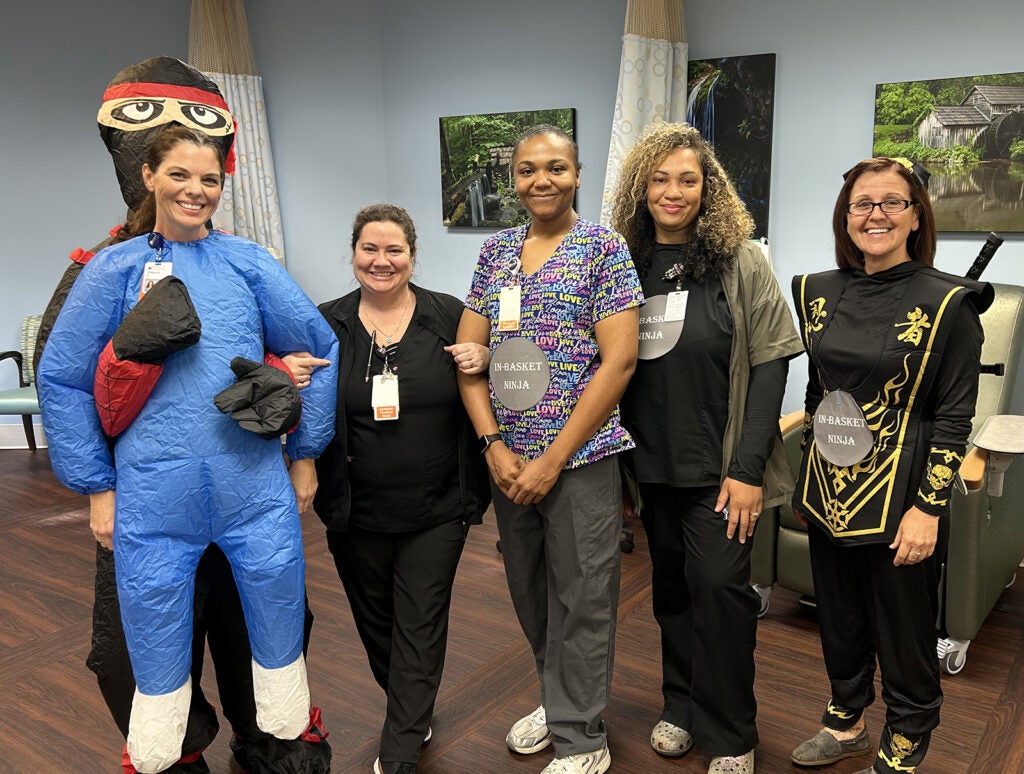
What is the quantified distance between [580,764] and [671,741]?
0.28m

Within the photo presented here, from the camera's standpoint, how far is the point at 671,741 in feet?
7.23

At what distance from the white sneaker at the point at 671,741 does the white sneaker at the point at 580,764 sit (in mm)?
170

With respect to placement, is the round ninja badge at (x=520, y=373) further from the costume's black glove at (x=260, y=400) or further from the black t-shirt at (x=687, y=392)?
the costume's black glove at (x=260, y=400)

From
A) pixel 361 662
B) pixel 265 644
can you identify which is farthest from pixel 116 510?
pixel 361 662

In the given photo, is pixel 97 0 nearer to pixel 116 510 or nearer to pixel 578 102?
pixel 578 102

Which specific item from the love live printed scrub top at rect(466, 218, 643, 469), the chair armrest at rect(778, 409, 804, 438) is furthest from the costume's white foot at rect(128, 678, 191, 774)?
the chair armrest at rect(778, 409, 804, 438)

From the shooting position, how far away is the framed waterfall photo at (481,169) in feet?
15.7

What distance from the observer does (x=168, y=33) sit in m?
5.42

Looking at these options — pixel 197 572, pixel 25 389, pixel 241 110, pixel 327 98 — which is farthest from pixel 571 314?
pixel 25 389

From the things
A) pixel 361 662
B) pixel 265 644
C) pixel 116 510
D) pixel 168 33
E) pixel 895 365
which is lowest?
pixel 361 662

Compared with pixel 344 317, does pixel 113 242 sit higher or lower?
higher

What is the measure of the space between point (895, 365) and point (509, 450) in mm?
841

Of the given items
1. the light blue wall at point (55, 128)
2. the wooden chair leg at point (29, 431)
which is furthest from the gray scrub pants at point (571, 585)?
the light blue wall at point (55, 128)

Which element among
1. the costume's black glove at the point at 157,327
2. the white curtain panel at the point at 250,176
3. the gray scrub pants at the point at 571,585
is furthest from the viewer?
the white curtain panel at the point at 250,176
